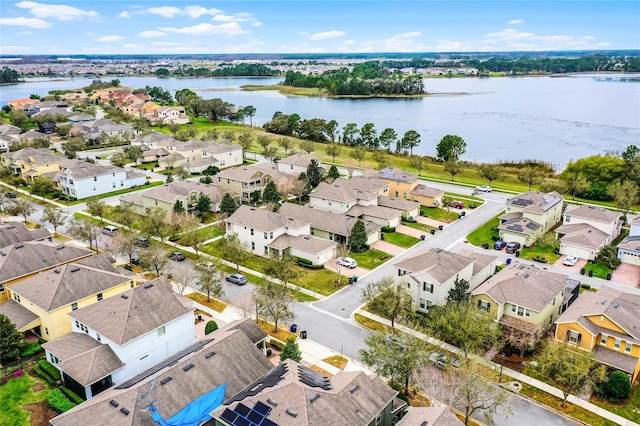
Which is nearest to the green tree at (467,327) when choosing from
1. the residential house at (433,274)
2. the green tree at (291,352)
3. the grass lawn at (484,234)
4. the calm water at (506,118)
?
the residential house at (433,274)

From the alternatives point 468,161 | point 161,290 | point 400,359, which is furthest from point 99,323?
point 468,161

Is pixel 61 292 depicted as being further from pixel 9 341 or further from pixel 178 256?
pixel 178 256

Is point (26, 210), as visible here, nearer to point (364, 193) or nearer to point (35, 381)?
point (35, 381)

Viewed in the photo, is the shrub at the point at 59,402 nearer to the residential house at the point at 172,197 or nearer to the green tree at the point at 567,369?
the green tree at the point at 567,369

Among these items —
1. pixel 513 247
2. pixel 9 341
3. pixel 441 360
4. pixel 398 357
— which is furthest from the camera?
pixel 513 247

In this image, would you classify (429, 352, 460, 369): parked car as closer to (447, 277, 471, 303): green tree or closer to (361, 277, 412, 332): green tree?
(361, 277, 412, 332): green tree

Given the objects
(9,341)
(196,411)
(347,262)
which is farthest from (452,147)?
(9,341)
